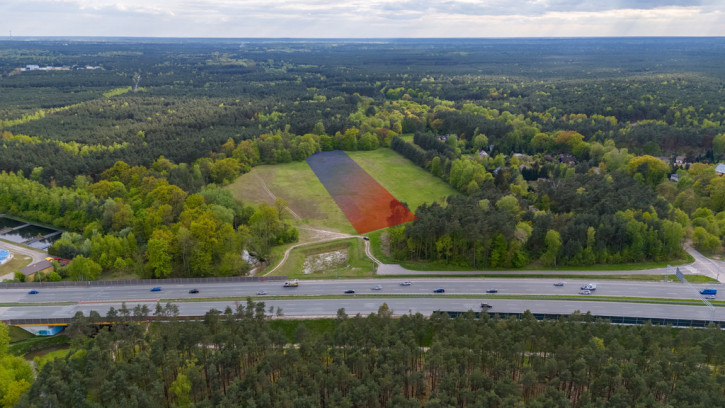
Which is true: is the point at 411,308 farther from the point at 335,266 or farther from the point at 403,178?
the point at 403,178

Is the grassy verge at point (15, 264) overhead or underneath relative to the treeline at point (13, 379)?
underneath

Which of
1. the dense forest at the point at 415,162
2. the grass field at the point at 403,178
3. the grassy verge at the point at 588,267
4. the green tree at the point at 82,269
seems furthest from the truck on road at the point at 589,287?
the green tree at the point at 82,269

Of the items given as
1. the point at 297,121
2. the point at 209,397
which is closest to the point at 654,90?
the point at 297,121

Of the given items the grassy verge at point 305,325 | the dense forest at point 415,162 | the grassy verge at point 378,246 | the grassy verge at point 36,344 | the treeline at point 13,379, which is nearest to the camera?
the treeline at point 13,379

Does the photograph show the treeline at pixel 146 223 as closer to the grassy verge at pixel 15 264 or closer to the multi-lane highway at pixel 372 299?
the grassy verge at pixel 15 264

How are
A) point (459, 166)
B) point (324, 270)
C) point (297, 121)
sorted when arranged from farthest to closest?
point (297, 121), point (459, 166), point (324, 270)

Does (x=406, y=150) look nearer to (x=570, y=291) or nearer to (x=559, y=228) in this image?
(x=559, y=228)
